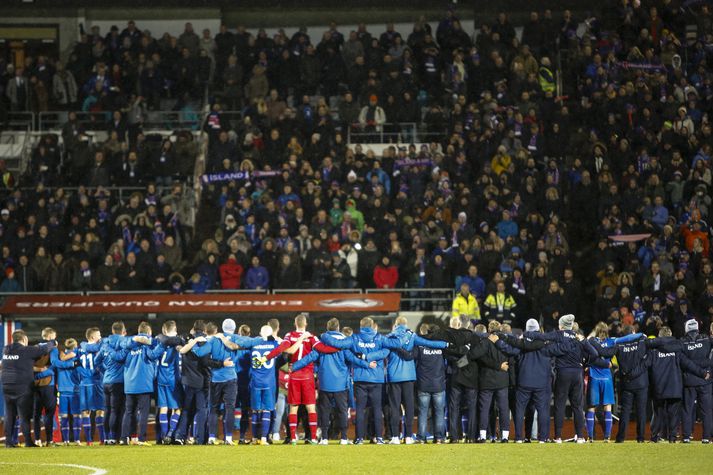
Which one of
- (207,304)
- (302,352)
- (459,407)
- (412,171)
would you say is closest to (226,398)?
(302,352)

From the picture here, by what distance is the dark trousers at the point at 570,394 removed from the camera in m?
21.6

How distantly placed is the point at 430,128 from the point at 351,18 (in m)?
5.67

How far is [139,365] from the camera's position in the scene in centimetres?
2188

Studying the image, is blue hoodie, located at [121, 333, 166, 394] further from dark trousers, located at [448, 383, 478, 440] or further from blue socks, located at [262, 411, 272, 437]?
dark trousers, located at [448, 383, 478, 440]

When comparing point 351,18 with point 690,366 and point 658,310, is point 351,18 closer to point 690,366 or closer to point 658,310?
point 658,310

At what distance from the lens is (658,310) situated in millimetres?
26719

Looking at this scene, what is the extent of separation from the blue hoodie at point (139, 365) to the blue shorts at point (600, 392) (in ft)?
23.1

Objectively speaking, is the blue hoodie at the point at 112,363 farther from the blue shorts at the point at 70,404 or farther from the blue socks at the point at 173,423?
the blue socks at the point at 173,423

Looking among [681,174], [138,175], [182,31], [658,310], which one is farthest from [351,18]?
[658,310]

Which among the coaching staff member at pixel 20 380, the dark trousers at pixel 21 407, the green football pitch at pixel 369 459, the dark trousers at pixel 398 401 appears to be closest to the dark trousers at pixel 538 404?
the green football pitch at pixel 369 459

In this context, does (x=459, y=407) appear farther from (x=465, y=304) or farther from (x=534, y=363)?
(x=465, y=304)

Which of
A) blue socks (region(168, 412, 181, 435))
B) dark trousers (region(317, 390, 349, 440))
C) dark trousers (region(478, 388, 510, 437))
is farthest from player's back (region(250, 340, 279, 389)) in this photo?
dark trousers (region(478, 388, 510, 437))

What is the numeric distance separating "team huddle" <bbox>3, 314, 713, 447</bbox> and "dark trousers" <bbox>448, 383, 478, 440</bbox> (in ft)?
0.07

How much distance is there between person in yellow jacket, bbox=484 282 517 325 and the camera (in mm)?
28109
